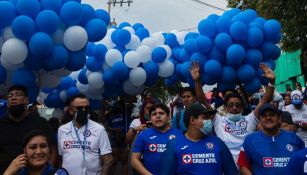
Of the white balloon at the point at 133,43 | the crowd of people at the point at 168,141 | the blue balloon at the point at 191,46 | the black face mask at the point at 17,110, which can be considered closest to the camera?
the crowd of people at the point at 168,141

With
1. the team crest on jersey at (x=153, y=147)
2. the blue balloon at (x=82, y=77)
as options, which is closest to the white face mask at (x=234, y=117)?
the team crest on jersey at (x=153, y=147)

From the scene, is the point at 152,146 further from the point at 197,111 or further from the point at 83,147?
the point at 197,111

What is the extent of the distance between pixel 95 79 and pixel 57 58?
2.67m

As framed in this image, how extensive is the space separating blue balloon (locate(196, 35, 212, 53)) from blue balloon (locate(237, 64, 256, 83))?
24.4 inches

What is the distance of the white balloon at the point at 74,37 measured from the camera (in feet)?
20.2

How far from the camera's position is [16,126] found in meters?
4.84

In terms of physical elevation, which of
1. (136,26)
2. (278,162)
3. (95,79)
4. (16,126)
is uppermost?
(136,26)

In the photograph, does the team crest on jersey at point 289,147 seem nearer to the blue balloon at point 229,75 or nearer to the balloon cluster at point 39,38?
the balloon cluster at point 39,38

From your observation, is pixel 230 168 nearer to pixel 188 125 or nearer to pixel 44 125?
pixel 188 125

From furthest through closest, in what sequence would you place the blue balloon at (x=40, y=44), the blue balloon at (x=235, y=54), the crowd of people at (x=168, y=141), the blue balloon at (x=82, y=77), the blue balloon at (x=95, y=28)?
the blue balloon at (x=82, y=77), the blue balloon at (x=235, y=54), the blue balloon at (x=95, y=28), the blue balloon at (x=40, y=44), the crowd of people at (x=168, y=141)

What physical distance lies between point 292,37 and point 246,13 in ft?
15.3

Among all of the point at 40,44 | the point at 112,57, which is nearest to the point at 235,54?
the point at 112,57

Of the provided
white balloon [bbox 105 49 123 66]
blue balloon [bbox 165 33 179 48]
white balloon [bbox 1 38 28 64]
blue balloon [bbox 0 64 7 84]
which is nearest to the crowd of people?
blue balloon [bbox 0 64 7 84]

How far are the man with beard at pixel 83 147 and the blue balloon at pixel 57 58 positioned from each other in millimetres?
1204
